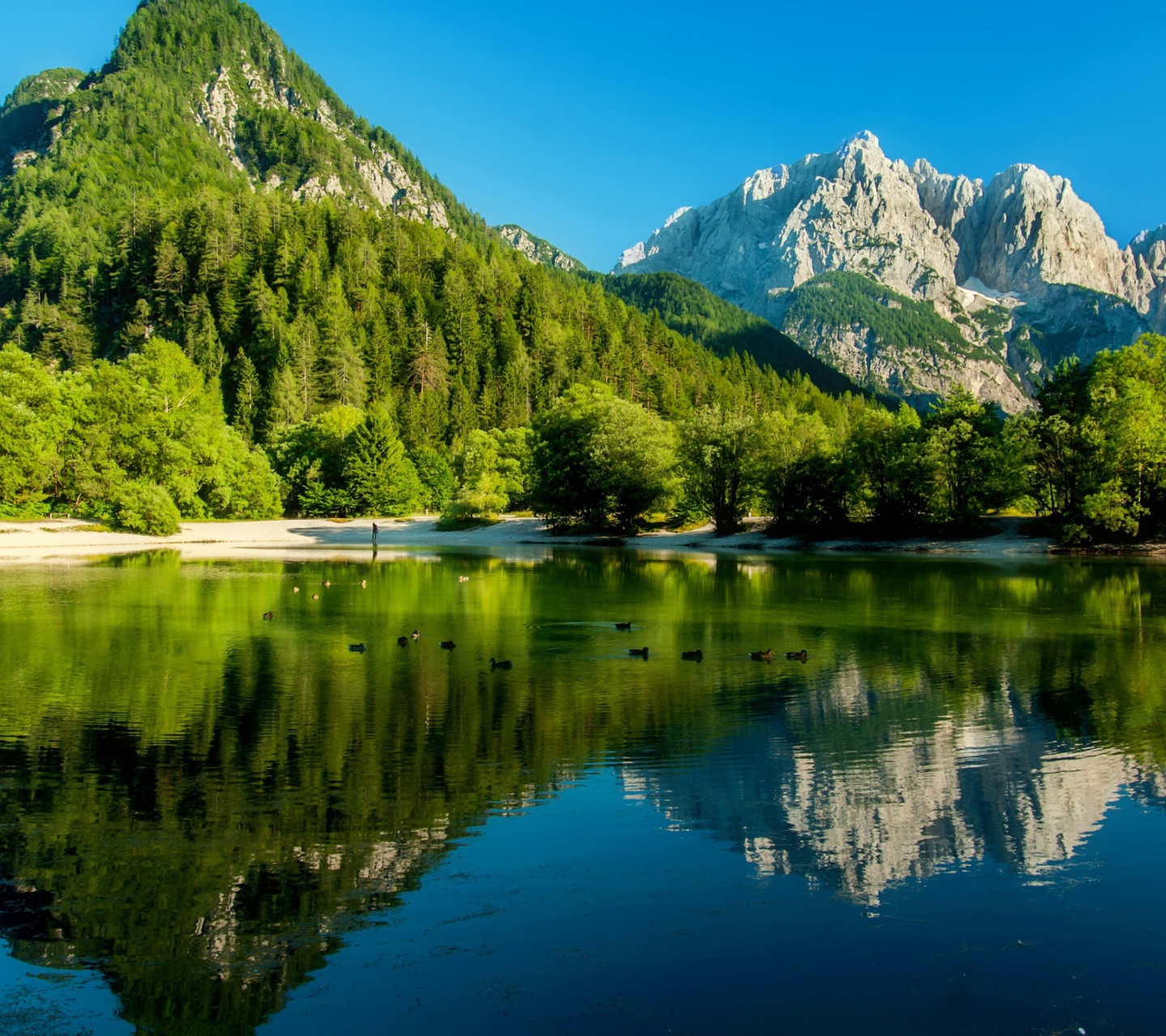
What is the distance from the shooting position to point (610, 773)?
40.0ft

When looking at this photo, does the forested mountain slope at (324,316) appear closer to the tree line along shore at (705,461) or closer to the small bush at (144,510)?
the tree line along shore at (705,461)

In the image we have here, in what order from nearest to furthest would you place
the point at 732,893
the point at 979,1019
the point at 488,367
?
the point at 979,1019, the point at 732,893, the point at 488,367

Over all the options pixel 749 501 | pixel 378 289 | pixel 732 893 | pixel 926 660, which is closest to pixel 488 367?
pixel 378 289

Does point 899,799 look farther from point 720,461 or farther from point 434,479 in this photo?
point 434,479

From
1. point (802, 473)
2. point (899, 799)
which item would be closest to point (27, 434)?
point (802, 473)

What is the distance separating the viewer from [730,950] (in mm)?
7273

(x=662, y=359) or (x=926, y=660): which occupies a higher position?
(x=662, y=359)

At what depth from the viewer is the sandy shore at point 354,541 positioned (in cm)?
6219

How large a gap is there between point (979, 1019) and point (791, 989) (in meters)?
1.32

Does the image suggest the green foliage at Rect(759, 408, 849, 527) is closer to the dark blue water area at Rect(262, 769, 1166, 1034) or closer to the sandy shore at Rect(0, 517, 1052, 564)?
the sandy shore at Rect(0, 517, 1052, 564)

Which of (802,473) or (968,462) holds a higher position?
(968,462)

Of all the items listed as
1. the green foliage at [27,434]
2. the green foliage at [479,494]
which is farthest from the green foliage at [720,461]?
the green foliage at [27,434]

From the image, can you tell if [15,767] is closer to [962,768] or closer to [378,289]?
[962,768]

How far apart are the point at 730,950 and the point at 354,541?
80.3m
